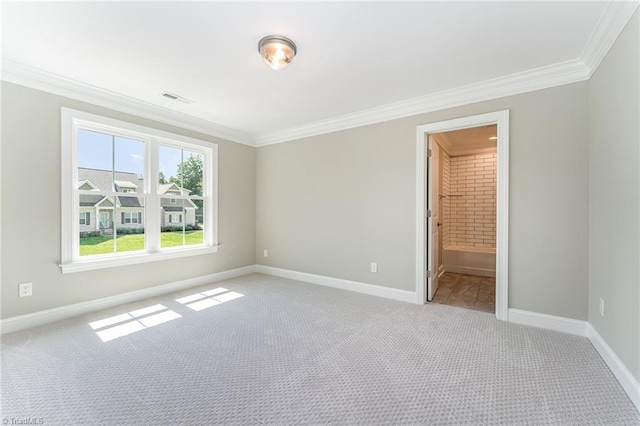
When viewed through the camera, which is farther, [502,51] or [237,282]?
[237,282]

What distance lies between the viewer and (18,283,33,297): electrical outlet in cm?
265

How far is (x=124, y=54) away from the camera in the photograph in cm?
237

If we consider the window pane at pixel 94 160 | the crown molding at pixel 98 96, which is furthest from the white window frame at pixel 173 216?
the crown molding at pixel 98 96

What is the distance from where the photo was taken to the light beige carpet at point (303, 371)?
5.12ft

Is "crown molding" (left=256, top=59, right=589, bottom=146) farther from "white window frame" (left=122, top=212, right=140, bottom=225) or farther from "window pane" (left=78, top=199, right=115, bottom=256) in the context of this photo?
"window pane" (left=78, top=199, right=115, bottom=256)

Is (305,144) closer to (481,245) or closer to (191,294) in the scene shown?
(191,294)

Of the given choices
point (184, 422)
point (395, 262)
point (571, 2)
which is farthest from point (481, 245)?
point (184, 422)

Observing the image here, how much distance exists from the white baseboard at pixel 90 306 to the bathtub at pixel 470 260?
13.7ft

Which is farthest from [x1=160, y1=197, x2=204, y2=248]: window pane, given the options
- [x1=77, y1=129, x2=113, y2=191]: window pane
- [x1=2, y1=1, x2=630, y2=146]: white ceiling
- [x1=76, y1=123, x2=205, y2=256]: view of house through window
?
[x1=2, y1=1, x2=630, y2=146]: white ceiling

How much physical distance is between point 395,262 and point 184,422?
9.00 ft

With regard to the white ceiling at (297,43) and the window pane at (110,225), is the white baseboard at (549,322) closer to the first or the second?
the white ceiling at (297,43)

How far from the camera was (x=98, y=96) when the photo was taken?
309 cm

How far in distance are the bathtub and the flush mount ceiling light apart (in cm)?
454

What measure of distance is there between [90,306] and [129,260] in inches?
23.6
